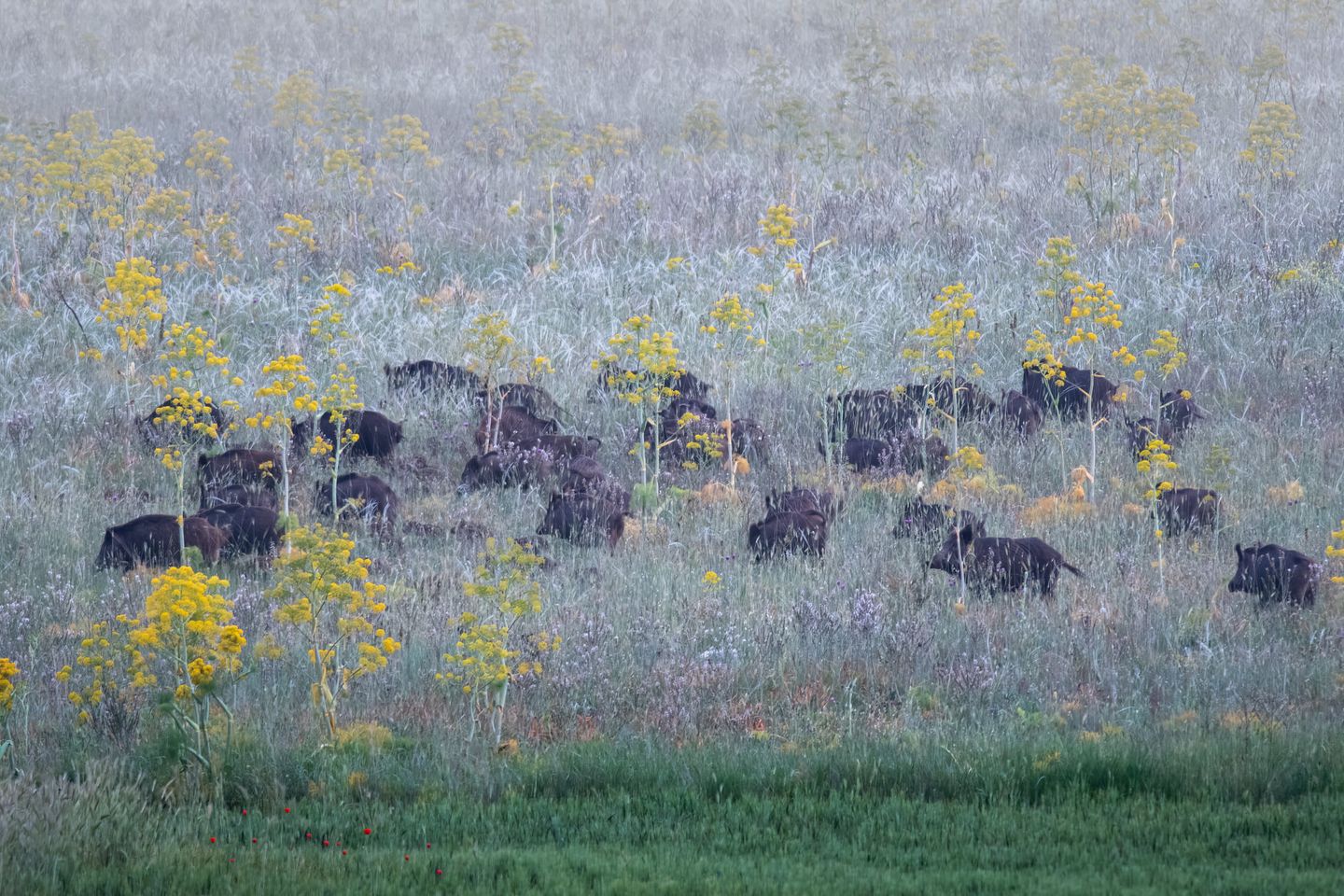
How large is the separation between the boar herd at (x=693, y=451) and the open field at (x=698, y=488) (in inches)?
4.4

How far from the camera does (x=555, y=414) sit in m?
8.86

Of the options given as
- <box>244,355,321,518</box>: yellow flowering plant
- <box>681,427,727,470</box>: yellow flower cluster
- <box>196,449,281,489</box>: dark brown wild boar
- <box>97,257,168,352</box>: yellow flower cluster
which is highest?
<box>97,257,168,352</box>: yellow flower cluster

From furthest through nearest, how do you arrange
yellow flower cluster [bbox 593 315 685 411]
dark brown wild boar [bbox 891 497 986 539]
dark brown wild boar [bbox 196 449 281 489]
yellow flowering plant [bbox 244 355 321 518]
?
dark brown wild boar [bbox 196 449 281 489] < yellow flower cluster [bbox 593 315 685 411] < dark brown wild boar [bbox 891 497 986 539] < yellow flowering plant [bbox 244 355 321 518]

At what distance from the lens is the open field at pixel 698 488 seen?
14.0 feet

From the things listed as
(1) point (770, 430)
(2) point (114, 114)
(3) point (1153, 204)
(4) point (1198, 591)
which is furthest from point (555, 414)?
(2) point (114, 114)

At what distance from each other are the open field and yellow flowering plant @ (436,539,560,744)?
0.03 meters

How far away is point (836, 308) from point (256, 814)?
713 cm

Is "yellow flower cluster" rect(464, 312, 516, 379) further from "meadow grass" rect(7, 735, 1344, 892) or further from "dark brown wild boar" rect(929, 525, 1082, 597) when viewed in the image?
"meadow grass" rect(7, 735, 1344, 892)

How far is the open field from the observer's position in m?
4.28

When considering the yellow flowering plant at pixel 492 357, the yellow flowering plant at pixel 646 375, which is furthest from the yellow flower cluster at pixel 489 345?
the yellow flowering plant at pixel 646 375

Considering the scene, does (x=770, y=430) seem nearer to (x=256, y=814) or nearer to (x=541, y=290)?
(x=541, y=290)

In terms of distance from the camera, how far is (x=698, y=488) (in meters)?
7.84

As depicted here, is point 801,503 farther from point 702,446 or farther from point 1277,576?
point 1277,576

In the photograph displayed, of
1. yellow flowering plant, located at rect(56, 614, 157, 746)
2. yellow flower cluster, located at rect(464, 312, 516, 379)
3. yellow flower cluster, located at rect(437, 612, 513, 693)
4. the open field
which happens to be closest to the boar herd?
the open field
